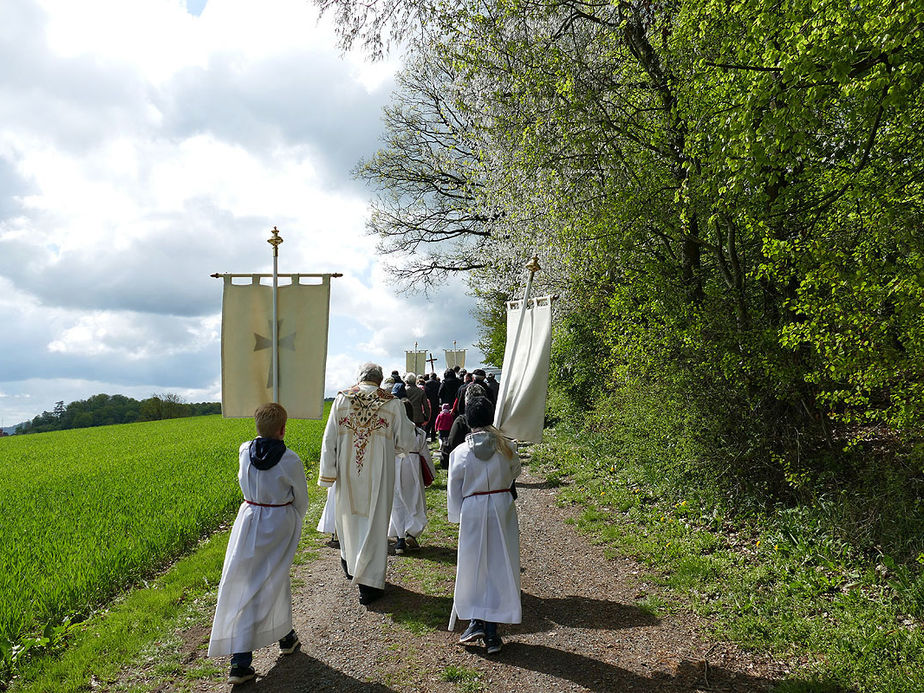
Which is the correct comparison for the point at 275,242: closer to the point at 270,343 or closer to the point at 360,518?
the point at 270,343

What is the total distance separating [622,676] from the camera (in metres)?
4.70

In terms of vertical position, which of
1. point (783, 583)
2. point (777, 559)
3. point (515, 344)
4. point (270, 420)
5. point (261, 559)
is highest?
point (515, 344)

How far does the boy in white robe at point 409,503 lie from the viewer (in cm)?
808

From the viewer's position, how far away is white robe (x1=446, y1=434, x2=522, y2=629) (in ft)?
16.9

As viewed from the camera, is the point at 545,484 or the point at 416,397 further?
the point at 545,484

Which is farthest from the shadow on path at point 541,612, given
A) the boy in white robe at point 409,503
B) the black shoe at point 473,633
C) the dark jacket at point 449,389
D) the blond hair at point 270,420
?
the dark jacket at point 449,389

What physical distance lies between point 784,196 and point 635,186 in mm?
2709

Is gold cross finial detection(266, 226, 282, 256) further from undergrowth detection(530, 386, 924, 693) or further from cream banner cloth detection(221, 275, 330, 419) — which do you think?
undergrowth detection(530, 386, 924, 693)

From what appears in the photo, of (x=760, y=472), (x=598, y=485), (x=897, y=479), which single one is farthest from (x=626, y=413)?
(x=897, y=479)

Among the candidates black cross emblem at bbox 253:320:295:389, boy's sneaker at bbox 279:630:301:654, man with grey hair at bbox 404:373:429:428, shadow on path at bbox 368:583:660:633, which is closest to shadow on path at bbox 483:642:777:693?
shadow on path at bbox 368:583:660:633

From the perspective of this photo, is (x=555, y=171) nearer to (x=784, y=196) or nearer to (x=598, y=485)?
(x=784, y=196)

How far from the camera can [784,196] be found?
7.22 m

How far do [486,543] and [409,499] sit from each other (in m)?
3.30

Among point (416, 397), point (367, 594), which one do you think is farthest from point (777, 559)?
point (416, 397)
